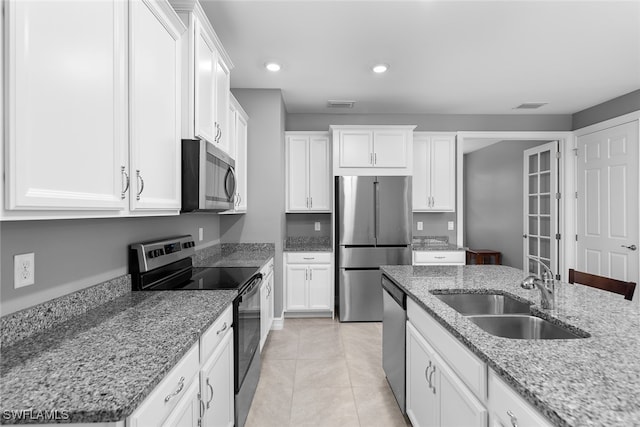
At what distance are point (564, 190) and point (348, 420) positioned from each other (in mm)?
4300

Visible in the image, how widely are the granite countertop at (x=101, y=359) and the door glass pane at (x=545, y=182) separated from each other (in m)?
5.03

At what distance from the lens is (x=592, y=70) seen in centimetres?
323

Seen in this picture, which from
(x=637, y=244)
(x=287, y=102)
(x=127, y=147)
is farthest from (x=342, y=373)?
(x=637, y=244)

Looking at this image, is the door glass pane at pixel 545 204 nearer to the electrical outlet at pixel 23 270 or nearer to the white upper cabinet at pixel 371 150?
the white upper cabinet at pixel 371 150

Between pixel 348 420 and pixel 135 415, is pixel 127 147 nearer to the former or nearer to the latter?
pixel 135 415

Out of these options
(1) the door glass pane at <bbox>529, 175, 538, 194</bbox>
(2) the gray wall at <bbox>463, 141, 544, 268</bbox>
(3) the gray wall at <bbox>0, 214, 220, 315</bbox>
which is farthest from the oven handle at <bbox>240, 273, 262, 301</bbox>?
(2) the gray wall at <bbox>463, 141, 544, 268</bbox>

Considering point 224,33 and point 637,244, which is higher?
point 224,33

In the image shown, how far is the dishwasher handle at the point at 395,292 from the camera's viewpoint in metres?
1.93

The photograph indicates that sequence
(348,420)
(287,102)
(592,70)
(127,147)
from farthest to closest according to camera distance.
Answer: (287,102)
(592,70)
(348,420)
(127,147)

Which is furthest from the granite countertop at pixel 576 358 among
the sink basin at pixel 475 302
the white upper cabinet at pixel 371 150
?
the white upper cabinet at pixel 371 150

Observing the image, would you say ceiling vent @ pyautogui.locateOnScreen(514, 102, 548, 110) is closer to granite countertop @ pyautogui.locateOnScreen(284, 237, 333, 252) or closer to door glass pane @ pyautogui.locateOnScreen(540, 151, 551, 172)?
door glass pane @ pyautogui.locateOnScreen(540, 151, 551, 172)

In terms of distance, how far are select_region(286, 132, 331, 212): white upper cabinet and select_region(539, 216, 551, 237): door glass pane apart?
127 inches

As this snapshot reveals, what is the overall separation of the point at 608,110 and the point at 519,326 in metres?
4.07

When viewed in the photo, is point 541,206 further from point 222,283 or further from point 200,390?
point 200,390
